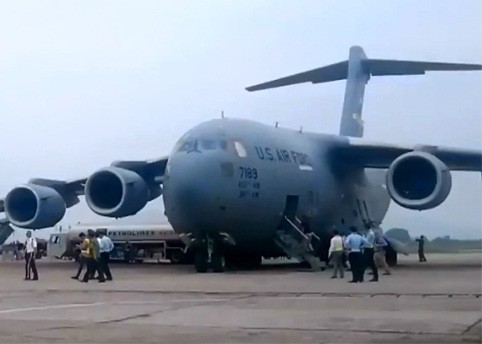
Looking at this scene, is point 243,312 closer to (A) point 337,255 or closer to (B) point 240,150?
(A) point 337,255

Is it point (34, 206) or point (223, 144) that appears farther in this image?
point (34, 206)

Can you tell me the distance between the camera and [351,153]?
28531 millimetres

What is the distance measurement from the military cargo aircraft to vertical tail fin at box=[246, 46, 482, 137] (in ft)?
11.2

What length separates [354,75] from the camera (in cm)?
3509

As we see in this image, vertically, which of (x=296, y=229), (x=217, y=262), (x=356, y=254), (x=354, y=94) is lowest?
(x=217, y=262)

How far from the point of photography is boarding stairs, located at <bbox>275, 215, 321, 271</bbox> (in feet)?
82.5

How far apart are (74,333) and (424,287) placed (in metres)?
8.94

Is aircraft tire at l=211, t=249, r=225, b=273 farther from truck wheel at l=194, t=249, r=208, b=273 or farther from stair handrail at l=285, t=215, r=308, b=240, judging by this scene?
stair handrail at l=285, t=215, r=308, b=240

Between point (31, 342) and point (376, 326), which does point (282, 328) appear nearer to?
point (376, 326)

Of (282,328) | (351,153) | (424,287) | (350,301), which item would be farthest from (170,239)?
(282,328)

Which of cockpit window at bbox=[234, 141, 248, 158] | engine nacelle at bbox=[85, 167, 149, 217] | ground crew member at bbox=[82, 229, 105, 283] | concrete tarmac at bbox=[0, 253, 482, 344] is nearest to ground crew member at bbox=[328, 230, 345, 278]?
concrete tarmac at bbox=[0, 253, 482, 344]

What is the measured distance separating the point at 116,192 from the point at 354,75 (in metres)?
11.4

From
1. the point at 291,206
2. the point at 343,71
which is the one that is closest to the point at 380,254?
the point at 291,206

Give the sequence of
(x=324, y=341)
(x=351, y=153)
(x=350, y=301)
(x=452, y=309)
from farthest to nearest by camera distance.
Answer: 1. (x=351, y=153)
2. (x=350, y=301)
3. (x=452, y=309)
4. (x=324, y=341)
